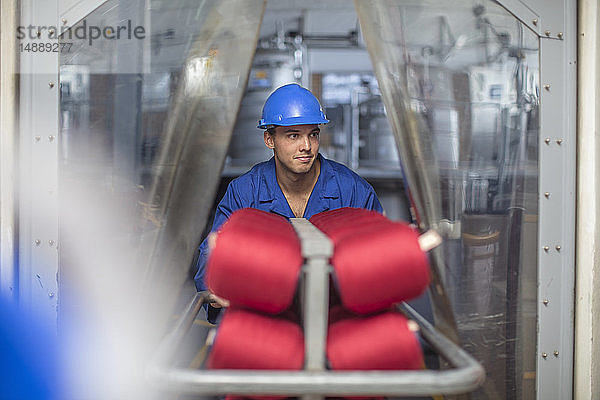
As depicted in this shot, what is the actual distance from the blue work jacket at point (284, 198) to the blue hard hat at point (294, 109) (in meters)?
0.33

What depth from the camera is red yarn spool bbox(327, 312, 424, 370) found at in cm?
169

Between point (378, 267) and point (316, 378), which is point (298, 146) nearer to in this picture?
point (378, 267)

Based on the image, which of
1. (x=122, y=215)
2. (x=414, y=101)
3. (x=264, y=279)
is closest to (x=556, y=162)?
(x=414, y=101)

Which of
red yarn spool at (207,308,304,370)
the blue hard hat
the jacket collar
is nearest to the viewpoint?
red yarn spool at (207,308,304,370)

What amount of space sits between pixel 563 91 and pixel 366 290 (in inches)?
58.0

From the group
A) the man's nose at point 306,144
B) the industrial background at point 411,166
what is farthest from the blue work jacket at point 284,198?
the industrial background at point 411,166

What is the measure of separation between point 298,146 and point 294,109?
173 millimetres

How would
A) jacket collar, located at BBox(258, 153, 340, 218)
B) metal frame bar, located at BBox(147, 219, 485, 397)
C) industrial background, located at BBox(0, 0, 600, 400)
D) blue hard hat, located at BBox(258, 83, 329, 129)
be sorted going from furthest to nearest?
1. jacket collar, located at BBox(258, 153, 340, 218)
2. blue hard hat, located at BBox(258, 83, 329, 129)
3. industrial background, located at BBox(0, 0, 600, 400)
4. metal frame bar, located at BBox(147, 219, 485, 397)

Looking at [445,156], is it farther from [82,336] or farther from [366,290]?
[82,336]

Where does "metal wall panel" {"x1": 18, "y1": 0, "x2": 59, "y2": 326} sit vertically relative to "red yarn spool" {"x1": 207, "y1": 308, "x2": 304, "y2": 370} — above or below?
above

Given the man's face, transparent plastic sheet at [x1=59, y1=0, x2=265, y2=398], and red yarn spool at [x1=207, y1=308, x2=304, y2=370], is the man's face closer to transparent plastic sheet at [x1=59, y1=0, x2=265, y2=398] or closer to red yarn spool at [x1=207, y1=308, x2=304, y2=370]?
transparent plastic sheet at [x1=59, y1=0, x2=265, y2=398]

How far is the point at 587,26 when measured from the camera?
250cm

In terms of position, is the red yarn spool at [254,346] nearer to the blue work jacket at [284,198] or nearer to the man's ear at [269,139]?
the blue work jacket at [284,198]

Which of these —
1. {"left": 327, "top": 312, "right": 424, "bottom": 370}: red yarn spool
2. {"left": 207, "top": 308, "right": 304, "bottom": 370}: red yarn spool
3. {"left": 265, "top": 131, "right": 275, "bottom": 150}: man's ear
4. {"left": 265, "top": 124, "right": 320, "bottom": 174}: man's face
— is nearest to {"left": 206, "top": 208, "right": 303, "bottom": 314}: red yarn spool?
{"left": 207, "top": 308, "right": 304, "bottom": 370}: red yarn spool
